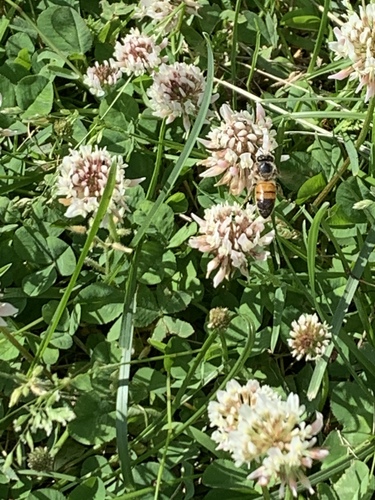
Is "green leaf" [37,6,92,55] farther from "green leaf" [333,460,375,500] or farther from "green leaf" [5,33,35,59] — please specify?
"green leaf" [333,460,375,500]

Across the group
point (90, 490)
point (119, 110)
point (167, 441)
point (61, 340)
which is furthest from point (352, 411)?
point (119, 110)

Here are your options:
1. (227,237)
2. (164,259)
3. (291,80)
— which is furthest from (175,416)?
(291,80)

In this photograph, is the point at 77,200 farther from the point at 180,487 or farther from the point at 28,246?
the point at 180,487

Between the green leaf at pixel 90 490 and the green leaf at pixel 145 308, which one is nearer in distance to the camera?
the green leaf at pixel 90 490

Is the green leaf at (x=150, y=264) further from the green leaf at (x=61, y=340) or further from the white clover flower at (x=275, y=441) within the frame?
the white clover flower at (x=275, y=441)

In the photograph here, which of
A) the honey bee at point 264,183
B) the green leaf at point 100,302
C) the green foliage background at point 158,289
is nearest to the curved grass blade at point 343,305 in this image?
the green foliage background at point 158,289
